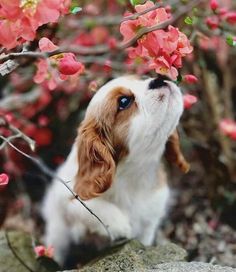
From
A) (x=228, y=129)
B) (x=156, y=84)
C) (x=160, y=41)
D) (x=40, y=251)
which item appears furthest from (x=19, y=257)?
(x=228, y=129)

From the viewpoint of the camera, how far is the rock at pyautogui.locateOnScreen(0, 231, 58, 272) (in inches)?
99.3

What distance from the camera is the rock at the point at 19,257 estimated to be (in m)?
2.52

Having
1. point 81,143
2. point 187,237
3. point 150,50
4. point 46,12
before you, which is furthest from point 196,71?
point 46,12

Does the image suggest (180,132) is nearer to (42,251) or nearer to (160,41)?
(42,251)

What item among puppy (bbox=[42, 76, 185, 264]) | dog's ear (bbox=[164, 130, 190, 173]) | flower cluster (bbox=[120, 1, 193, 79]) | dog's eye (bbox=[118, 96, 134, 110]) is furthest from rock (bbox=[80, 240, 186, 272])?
flower cluster (bbox=[120, 1, 193, 79])

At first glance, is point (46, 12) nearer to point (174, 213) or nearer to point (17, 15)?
point (17, 15)

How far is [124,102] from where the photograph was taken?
2389 mm

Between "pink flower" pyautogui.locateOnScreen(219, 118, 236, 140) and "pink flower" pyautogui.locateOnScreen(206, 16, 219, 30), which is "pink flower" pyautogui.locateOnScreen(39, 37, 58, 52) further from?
"pink flower" pyautogui.locateOnScreen(219, 118, 236, 140)

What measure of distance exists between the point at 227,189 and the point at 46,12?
1900mm

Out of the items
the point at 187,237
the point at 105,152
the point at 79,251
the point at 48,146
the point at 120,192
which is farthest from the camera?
the point at 48,146

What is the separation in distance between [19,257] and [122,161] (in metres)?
0.61

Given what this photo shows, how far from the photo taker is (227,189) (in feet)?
10.8

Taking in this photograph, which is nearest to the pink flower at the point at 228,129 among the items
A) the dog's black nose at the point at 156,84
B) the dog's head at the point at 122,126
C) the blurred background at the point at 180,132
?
the blurred background at the point at 180,132

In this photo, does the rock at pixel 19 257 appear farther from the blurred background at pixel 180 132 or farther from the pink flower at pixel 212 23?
the pink flower at pixel 212 23
